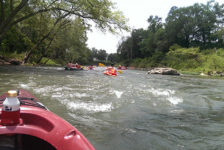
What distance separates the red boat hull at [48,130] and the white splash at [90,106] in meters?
2.59

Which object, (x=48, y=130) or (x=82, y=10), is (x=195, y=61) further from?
(x=48, y=130)

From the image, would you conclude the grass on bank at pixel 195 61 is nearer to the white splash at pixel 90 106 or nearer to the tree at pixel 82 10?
the tree at pixel 82 10

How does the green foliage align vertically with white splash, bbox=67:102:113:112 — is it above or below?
above

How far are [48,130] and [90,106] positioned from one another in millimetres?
2885

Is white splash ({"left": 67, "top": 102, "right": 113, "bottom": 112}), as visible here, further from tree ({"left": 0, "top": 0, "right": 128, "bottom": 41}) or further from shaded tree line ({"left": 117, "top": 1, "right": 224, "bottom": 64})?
shaded tree line ({"left": 117, "top": 1, "right": 224, "bottom": 64})

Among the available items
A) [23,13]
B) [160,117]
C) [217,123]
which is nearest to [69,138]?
[160,117]

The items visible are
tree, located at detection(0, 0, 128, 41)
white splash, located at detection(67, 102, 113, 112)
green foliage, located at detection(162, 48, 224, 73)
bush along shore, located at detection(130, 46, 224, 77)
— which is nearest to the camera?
white splash, located at detection(67, 102, 113, 112)

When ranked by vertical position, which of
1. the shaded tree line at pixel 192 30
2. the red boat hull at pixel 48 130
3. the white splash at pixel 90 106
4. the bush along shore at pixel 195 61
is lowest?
the white splash at pixel 90 106

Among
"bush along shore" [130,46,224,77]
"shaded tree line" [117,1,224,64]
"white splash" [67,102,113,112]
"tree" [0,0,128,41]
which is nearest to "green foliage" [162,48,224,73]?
"bush along shore" [130,46,224,77]

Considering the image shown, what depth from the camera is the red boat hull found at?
1.10 m

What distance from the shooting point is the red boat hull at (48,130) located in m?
1.10

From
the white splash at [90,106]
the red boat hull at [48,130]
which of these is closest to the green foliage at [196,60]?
the white splash at [90,106]

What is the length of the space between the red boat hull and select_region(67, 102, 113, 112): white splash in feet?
8.49

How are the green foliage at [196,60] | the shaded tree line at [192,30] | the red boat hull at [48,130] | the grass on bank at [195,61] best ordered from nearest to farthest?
the red boat hull at [48,130], the grass on bank at [195,61], the green foliage at [196,60], the shaded tree line at [192,30]
